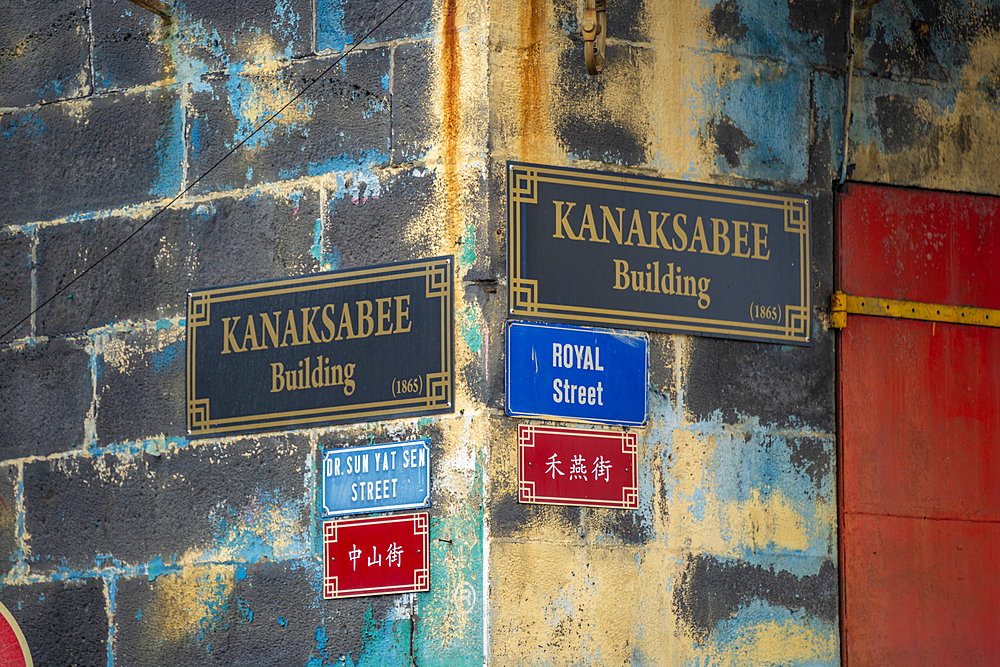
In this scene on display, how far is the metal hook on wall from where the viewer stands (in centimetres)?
553

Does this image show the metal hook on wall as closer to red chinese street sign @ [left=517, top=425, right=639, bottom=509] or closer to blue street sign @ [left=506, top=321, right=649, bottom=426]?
blue street sign @ [left=506, top=321, right=649, bottom=426]

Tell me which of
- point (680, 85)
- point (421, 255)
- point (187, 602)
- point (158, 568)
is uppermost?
point (680, 85)

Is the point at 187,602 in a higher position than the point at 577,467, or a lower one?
lower

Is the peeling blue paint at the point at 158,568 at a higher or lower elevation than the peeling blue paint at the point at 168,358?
lower

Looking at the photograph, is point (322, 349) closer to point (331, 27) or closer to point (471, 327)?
point (471, 327)

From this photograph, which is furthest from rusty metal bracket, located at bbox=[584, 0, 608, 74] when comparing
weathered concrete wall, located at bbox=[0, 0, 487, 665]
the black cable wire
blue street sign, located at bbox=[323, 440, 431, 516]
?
blue street sign, located at bbox=[323, 440, 431, 516]

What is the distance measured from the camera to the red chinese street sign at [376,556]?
5375 mm

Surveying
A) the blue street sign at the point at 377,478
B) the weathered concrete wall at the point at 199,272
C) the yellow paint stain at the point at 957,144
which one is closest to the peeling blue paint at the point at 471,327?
→ the weathered concrete wall at the point at 199,272

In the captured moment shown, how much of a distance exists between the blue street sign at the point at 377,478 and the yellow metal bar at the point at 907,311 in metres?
2.01

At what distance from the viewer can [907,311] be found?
6203 millimetres

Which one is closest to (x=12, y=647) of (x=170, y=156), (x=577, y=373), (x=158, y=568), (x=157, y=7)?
(x=158, y=568)

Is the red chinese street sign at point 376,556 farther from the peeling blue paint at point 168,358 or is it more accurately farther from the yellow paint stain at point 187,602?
the peeling blue paint at point 168,358

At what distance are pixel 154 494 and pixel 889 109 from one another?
3.88 m

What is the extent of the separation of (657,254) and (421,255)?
1027 millimetres
